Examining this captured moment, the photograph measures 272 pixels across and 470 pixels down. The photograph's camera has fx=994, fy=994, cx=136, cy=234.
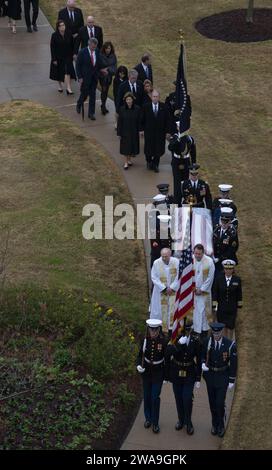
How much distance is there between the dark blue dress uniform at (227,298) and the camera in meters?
13.7

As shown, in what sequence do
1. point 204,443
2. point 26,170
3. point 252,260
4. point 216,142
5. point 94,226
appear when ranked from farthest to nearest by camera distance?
point 216,142
point 26,170
point 94,226
point 252,260
point 204,443

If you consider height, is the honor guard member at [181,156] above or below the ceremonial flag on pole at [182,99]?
below

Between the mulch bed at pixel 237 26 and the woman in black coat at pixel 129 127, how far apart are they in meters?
7.50

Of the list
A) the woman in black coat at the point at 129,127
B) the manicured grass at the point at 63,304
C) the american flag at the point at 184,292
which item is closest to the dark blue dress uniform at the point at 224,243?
the manicured grass at the point at 63,304

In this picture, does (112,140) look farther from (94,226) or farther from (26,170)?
(94,226)

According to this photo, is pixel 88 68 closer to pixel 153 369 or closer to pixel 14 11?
pixel 14 11

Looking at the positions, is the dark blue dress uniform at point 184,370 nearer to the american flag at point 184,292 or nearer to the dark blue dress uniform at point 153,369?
the dark blue dress uniform at point 153,369

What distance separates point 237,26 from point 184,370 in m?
15.5

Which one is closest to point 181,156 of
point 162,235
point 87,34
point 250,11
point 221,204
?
point 221,204

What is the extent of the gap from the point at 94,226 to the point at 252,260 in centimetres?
281

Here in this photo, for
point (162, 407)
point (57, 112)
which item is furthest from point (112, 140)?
point (162, 407)

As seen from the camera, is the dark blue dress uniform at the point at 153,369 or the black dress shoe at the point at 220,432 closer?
the dark blue dress uniform at the point at 153,369

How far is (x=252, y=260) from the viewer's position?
15789mm

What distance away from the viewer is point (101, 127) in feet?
67.6
